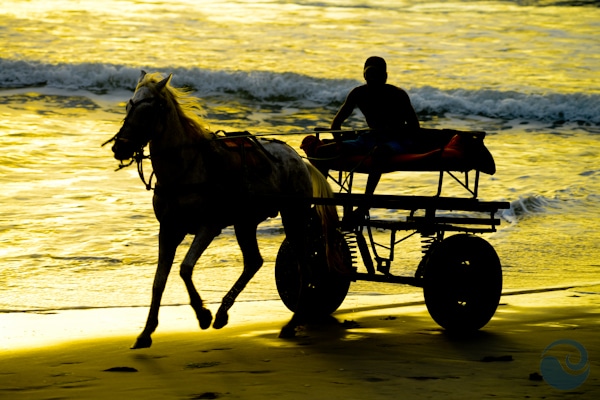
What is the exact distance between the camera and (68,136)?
19859 millimetres

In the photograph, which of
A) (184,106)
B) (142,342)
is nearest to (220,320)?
(142,342)

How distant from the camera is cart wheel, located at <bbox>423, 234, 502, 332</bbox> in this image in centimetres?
814

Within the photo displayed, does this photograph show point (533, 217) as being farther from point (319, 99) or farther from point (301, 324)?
point (319, 99)

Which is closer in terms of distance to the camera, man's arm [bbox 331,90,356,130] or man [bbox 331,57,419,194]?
man [bbox 331,57,419,194]

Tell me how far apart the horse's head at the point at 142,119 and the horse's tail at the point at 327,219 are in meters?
1.53

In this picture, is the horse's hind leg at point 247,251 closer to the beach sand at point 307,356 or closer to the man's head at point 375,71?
the beach sand at point 307,356

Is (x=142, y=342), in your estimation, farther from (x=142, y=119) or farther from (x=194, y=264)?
(x=142, y=119)

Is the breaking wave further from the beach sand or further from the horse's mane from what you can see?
the horse's mane

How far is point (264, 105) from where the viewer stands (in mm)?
25125

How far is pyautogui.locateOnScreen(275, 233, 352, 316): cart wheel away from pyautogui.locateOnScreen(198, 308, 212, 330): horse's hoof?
106cm

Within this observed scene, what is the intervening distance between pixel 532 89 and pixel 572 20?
9.93 metres

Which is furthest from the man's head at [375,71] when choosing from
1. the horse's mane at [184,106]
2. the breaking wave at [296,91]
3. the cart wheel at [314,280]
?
the breaking wave at [296,91]

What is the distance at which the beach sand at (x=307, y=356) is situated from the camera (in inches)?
251

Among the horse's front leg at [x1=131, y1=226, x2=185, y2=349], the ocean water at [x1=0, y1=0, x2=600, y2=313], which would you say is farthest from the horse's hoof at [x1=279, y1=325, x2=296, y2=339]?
the ocean water at [x1=0, y1=0, x2=600, y2=313]
